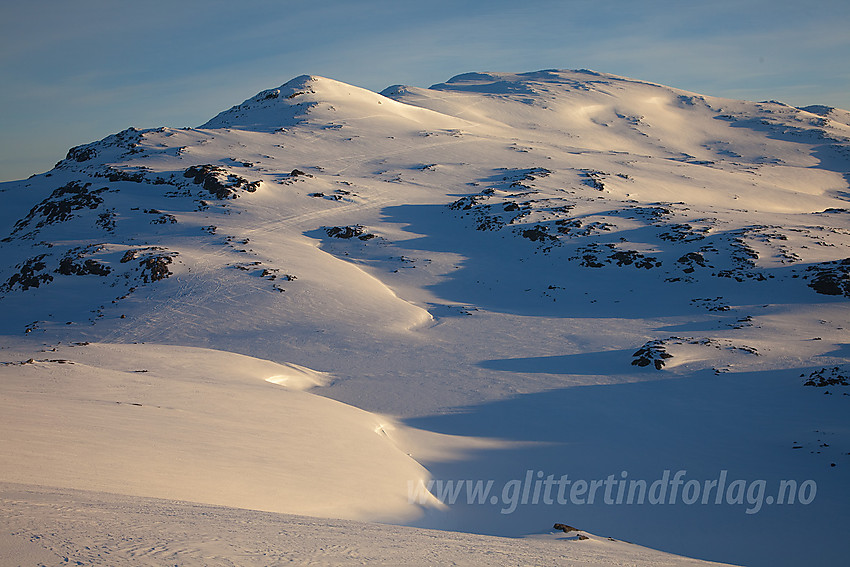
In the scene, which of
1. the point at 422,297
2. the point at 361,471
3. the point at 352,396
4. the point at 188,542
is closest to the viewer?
the point at 188,542

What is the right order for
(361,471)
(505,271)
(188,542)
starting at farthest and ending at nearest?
1. (505,271)
2. (361,471)
3. (188,542)

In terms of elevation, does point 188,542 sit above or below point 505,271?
below

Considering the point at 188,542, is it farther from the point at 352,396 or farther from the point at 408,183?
the point at 408,183

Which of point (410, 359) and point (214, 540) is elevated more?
point (410, 359)

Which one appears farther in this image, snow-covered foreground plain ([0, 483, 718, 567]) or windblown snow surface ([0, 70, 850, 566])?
windblown snow surface ([0, 70, 850, 566])

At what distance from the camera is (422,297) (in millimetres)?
30781

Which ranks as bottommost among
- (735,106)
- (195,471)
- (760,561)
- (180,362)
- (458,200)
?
(760,561)

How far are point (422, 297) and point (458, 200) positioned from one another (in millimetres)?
15443

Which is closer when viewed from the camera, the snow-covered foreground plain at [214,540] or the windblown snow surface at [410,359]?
the snow-covered foreground plain at [214,540]

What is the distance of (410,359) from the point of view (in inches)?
869

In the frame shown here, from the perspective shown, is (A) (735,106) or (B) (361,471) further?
(A) (735,106)

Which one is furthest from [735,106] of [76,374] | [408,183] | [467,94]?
[76,374]

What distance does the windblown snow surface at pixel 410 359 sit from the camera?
832 cm

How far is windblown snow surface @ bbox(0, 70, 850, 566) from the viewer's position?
8.32 meters
